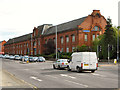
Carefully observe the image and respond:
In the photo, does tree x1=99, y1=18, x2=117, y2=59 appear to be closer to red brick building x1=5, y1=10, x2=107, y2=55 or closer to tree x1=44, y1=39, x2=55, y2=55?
red brick building x1=5, y1=10, x2=107, y2=55

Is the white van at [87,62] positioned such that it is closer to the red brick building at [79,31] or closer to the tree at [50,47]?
the red brick building at [79,31]

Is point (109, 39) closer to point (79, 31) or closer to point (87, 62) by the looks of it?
point (79, 31)

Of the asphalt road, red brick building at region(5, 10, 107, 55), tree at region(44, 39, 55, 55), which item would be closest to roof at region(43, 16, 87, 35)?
red brick building at region(5, 10, 107, 55)

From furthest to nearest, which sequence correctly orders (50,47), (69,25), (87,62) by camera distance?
(50,47)
(69,25)
(87,62)

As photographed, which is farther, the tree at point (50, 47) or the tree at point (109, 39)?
the tree at point (50, 47)

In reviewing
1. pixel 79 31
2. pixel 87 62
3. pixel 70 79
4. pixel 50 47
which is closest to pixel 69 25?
pixel 79 31

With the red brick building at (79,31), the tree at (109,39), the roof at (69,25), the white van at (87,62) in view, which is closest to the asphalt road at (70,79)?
the white van at (87,62)

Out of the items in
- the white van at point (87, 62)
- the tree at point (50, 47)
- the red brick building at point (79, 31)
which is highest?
the red brick building at point (79, 31)

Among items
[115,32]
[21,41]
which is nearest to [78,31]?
[115,32]

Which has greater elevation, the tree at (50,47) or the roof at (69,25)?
the roof at (69,25)

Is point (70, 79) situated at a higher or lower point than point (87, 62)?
lower

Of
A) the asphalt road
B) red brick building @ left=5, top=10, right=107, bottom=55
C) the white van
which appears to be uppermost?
red brick building @ left=5, top=10, right=107, bottom=55

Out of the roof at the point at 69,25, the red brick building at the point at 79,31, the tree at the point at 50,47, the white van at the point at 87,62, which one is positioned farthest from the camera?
the tree at the point at 50,47

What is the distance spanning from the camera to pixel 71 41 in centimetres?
8000
